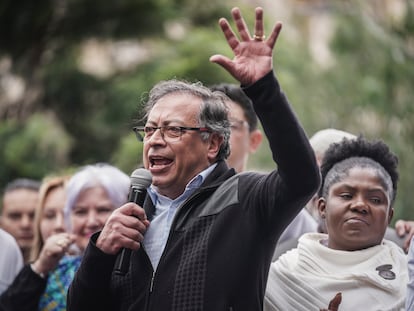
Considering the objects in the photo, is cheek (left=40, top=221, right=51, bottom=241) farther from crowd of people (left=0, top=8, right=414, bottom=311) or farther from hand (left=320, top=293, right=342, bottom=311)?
hand (left=320, top=293, right=342, bottom=311)

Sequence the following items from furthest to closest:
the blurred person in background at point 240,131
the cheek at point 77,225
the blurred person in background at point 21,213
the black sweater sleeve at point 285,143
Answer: the blurred person in background at point 21,213
the blurred person in background at point 240,131
the cheek at point 77,225
the black sweater sleeve at point 285,143

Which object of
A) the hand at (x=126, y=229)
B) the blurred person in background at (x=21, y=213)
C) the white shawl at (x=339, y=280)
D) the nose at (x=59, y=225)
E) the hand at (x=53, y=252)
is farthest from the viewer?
the blurred person in background at (x=21, y=213)

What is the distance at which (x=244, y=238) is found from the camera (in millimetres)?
3861

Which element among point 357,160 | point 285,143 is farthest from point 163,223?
point 357,160

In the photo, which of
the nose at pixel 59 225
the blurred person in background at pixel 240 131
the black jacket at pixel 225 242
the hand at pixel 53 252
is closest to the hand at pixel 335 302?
the black jacket at pixel 225 242

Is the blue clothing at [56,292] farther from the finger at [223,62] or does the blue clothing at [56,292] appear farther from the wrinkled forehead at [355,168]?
the finger at [223,62]

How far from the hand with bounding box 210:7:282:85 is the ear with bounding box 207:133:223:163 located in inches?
23.2

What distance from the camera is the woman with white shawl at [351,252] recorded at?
4273mm

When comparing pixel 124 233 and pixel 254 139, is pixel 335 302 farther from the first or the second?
pixel 254 139

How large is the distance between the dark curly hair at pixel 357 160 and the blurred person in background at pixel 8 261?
2.02 meters

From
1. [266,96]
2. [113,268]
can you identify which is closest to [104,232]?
[113,268]

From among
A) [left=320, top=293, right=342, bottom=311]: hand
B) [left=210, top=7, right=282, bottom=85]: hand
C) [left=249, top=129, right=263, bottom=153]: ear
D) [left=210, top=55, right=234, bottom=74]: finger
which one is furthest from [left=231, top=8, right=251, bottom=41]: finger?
[left=249, top=129, right=263, bottom=153]: ear

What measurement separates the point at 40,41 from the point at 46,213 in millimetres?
7558

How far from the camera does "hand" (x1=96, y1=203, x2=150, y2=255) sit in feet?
12.7
